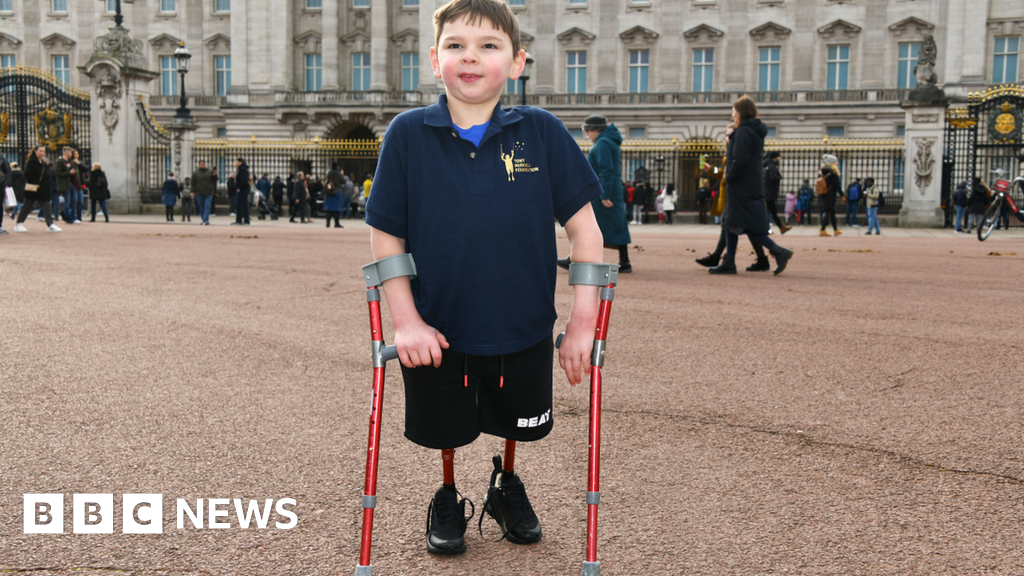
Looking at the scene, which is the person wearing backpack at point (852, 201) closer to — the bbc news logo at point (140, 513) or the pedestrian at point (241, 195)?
the pedestrian at point (241, 195)

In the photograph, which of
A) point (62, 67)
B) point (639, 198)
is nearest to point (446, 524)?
point (639, 198)

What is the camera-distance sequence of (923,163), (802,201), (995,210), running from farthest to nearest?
(802,201), (923,163), (995,210)

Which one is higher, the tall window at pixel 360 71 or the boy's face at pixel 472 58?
the tall window at pixel 360 71

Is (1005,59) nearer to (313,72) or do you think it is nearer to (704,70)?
(704,70)

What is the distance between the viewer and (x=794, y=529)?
9.57ft

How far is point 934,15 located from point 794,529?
44.9 metres

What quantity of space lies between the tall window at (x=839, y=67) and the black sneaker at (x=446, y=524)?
44.7m

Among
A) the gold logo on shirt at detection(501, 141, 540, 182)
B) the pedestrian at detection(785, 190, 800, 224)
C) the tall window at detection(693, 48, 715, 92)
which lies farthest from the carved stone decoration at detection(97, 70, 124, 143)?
the tall window at detection(693, 48, 715, 92)

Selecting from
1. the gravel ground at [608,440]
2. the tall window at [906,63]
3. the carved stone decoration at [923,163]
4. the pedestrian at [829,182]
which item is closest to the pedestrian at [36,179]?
the gravel ground at [608,440]

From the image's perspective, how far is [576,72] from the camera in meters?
46.8

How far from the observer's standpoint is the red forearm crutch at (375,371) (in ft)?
7.68

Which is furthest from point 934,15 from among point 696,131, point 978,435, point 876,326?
point 978,435

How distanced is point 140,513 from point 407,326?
1.25 meters

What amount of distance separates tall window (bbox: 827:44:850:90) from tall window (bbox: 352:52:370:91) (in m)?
23.2
